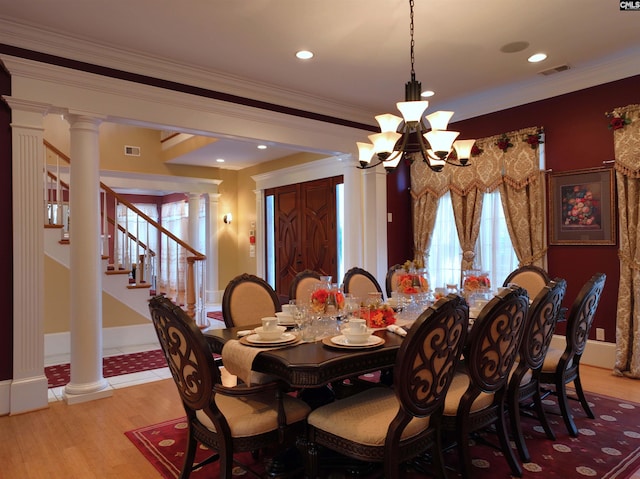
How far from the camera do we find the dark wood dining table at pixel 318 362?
6.32 ft

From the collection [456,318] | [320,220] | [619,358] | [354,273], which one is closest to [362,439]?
[456,318]

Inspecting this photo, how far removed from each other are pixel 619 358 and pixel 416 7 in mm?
3528

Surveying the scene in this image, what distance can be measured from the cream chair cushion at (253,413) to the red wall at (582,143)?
350 centimetres

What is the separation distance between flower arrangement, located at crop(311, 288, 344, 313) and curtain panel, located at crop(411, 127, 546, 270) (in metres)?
2.37

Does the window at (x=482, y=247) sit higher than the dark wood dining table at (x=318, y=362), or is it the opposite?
the window at (x=482, y=247)

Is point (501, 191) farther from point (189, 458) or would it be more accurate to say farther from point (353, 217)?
point (189, 458)

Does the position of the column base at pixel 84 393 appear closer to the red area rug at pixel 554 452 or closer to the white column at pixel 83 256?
the white column at pixel 83 256

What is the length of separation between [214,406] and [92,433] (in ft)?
5.12

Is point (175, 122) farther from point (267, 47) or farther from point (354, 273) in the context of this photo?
point (354, 273)

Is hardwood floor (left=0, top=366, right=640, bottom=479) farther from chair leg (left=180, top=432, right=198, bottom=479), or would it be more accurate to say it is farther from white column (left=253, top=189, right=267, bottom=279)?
white column (left=253, top=189, right=267, bottom=279)

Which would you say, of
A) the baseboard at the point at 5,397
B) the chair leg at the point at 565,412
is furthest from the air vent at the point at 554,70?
the baseboard at the point at 5,397

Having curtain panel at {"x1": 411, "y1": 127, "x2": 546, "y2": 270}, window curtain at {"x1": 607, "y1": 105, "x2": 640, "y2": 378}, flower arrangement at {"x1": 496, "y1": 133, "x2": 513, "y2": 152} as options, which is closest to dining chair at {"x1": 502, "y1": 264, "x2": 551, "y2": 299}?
curtain panel at {"x1": 411, "y1": 127, "x2": 546, "y2": 270}

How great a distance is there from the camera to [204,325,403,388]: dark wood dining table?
1926 millimetres

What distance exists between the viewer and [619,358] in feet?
13.2
